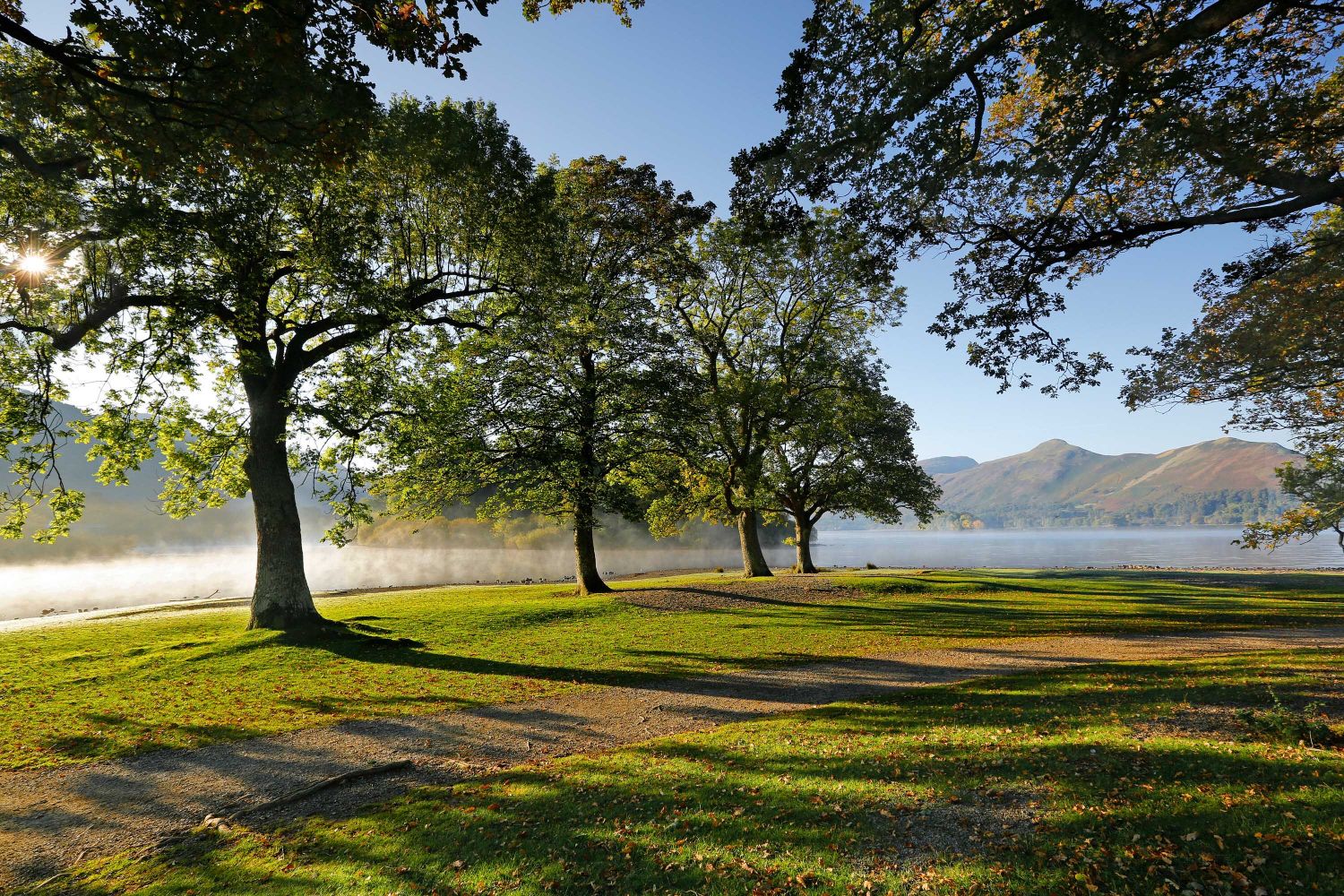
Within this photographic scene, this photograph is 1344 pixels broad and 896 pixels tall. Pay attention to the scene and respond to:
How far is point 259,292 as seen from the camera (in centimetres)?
1334

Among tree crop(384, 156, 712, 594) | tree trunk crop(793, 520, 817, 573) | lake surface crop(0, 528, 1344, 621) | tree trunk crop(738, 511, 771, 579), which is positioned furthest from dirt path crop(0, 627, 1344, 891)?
lake surface crop(0, 528, 1344, 621)

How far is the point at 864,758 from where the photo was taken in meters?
7.26

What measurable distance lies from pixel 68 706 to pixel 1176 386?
24876 mm

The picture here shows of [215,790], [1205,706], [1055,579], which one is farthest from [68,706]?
[1055,579]

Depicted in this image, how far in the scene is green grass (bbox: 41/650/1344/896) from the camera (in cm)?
454

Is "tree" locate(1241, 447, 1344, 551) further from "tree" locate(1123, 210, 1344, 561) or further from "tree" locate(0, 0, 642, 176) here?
"tree" locate(0, 0, 642, 176)

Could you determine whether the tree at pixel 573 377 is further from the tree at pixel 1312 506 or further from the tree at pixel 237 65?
the tree at pixel 1312 506

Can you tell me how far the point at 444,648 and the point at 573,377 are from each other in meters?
10.6

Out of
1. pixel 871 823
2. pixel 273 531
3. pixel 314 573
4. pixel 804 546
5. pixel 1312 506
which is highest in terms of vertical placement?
pixel 273 531

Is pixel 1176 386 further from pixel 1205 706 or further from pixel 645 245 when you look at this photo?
pixel 645 245

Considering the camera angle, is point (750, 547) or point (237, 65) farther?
point (750, 547)

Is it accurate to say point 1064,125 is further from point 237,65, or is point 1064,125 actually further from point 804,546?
point 804,546

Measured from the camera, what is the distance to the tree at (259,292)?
37.6ft

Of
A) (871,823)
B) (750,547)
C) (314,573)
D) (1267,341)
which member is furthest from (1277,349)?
(314,573)
